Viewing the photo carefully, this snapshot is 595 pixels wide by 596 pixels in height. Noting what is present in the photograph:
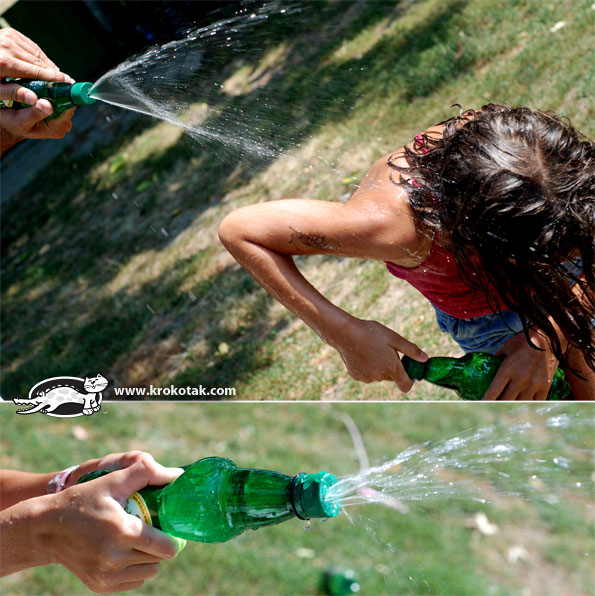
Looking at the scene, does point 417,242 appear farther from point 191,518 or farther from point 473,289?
point 191,518

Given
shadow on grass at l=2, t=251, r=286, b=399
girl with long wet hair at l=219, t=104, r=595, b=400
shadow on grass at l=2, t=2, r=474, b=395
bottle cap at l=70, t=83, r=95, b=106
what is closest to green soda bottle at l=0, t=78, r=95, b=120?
bottle cap at l=70, t=83, r=95, b=106

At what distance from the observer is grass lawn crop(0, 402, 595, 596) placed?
303cm

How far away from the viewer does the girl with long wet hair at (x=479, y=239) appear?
1.96 meters

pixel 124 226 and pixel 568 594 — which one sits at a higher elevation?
pixel 124 226

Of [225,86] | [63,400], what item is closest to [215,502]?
[63,400]

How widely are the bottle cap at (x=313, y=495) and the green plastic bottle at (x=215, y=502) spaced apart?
0.04 m

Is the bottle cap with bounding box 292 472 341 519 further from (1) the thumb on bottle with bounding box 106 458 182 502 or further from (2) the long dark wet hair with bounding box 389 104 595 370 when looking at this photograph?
(2) the long dark wet hair with bounding box 389 104 595 370

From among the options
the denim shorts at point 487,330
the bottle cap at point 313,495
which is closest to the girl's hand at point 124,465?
the bottle cap at point 313,495

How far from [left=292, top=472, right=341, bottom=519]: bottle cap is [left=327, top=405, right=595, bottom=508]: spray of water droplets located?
1.25m

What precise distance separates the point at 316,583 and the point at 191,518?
1.72 meters

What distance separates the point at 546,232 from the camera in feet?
6.40

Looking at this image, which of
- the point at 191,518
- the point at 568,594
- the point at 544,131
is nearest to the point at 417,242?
the point at 544,131

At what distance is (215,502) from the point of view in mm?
1557

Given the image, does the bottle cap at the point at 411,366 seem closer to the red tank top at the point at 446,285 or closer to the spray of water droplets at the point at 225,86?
the red tank top at the point at 446,285
